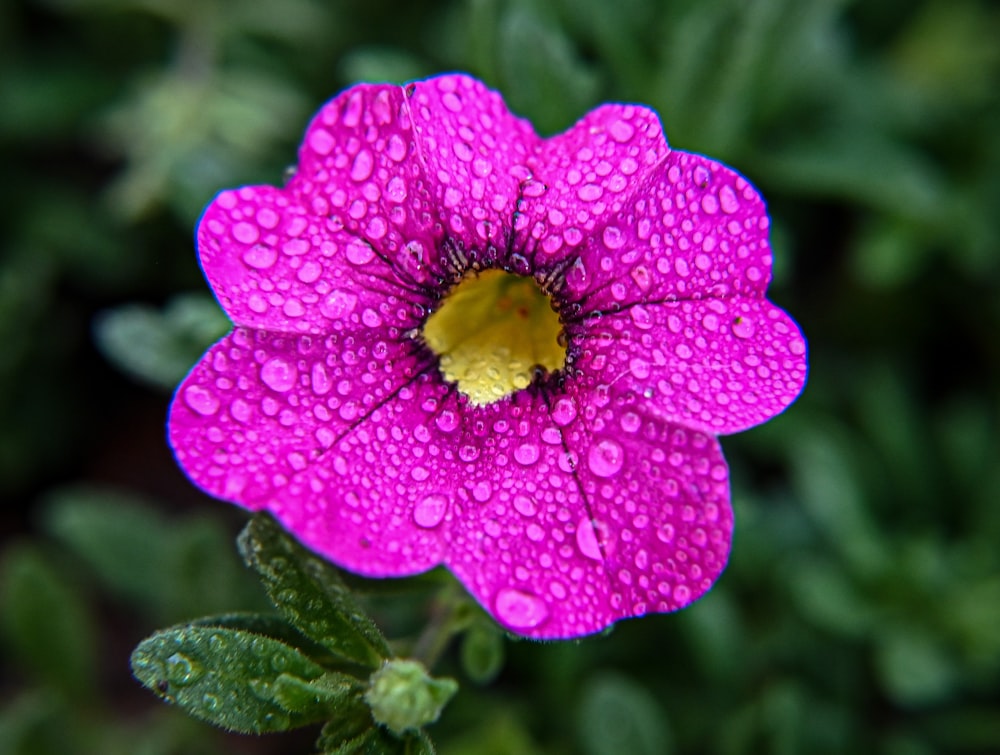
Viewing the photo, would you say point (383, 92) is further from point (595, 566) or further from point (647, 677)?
point (647, 677)

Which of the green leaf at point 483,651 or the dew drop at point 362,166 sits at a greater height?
the dew drop at point 362,166

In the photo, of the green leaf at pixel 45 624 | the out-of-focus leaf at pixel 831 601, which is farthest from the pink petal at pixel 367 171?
the green leaf at pixel 45 624

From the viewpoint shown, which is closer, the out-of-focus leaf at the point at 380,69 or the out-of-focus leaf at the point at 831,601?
the out-of-focus leaf at the point at 380,69

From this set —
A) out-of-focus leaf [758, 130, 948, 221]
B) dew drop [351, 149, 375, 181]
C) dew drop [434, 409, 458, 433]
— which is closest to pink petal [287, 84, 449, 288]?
dew drop [351, 149, 375, 181]

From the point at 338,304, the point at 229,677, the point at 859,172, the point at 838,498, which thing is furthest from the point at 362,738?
the point at 859,172

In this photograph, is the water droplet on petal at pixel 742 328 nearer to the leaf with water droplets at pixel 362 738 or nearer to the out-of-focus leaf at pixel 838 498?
the leaf with water droplets at pixel 362 738

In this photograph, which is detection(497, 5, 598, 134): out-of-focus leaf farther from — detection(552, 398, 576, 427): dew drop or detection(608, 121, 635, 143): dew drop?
detection(552, 398, 576, 427): dew drop

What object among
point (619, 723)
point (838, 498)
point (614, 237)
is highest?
point (614, 237)

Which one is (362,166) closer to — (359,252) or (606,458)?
(359,252)
